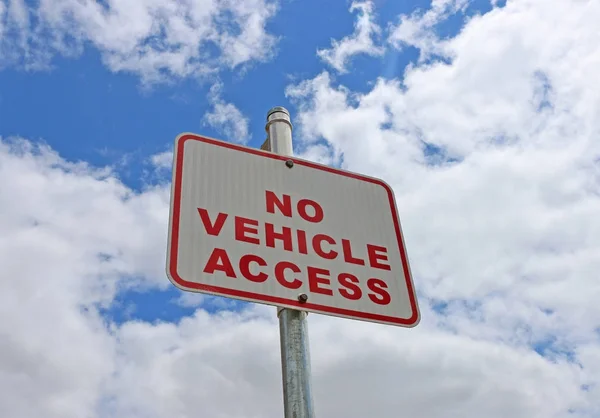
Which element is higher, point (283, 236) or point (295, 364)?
point (283, 236)

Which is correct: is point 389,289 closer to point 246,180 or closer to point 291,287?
point 291,287

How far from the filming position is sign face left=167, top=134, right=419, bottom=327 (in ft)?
6.85

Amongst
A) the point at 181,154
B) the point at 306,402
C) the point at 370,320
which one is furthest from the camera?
the point at 181,154

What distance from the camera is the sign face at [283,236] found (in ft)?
6.85

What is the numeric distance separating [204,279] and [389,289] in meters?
0.74

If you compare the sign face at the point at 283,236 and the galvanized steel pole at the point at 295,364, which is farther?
the sign face at the point at 283,236

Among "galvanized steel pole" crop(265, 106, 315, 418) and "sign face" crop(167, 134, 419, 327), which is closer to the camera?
"galvanized steel pole" crop(265, 106, 315, 418)

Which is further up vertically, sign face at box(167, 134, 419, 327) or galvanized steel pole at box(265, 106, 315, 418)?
sign face at box(167, 134, 419, 327)

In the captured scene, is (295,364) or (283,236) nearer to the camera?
(295,364)

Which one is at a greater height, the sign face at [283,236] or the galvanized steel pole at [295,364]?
the sign face at [283,236]

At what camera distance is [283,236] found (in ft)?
7.44

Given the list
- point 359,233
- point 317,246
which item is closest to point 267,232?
point 317,246

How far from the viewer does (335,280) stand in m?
2.23

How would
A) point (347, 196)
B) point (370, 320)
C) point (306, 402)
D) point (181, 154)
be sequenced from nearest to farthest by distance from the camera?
1. point (306, 402)
2. point (370, 320)
3. point (181, 154)
4. point (347, 196)
